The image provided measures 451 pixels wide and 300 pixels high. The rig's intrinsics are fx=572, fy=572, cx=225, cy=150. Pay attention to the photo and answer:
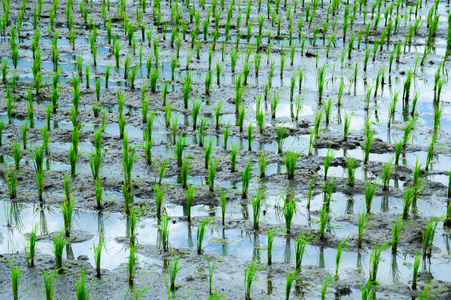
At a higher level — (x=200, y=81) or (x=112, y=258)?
(x=200, y=81)

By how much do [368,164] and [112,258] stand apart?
2.20m

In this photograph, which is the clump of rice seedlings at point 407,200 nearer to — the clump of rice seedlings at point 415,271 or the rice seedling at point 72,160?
the clump of rice seedlings at point 415,271

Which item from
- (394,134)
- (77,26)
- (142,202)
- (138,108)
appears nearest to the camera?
(142,202)

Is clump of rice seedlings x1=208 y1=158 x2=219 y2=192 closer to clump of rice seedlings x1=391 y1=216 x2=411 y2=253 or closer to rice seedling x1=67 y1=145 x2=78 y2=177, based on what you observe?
rice seedling x1=67 y1=145 x2=78 y2=177

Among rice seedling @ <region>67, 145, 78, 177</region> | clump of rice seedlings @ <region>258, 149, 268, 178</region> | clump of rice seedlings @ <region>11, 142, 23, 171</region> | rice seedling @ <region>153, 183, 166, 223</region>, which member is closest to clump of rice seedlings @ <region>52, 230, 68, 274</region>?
rice seedling @ <region>153, 183, 166, 223</region>

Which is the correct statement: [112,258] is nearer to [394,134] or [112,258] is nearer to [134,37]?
[394,134]

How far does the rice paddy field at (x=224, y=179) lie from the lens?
3.15 metres

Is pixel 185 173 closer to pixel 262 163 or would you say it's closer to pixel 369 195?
pixel 262 163

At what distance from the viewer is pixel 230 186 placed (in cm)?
420

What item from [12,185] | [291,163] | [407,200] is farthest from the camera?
[291,163]

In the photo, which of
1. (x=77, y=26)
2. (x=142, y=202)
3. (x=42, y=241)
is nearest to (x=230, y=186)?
(x=142, y=202)

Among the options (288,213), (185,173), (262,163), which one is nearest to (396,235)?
(288,213)

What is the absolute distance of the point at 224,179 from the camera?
4.29 m

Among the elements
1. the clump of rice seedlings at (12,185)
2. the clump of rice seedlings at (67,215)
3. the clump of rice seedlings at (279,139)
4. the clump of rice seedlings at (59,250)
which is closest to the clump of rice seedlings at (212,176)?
the clump of rice seedlings at (279,139)
